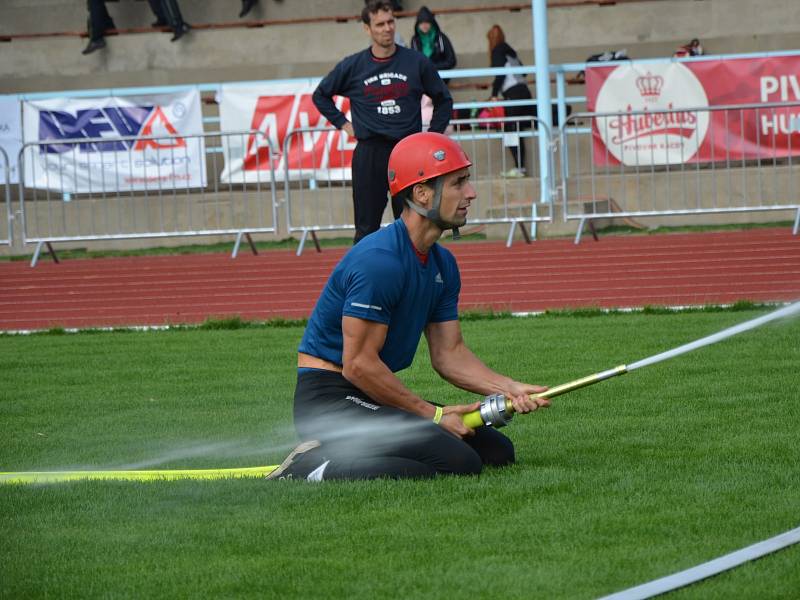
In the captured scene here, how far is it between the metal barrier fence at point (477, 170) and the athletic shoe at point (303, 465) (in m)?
11.5

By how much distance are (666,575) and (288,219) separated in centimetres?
1292

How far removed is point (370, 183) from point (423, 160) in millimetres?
6128

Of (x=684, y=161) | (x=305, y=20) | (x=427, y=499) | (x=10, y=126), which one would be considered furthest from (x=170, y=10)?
(x=427, y=499)

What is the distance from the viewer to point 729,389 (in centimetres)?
783

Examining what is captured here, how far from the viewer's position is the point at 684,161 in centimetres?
1738

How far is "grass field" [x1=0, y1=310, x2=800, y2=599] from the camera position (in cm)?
434

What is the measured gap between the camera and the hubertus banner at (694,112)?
17.1 m

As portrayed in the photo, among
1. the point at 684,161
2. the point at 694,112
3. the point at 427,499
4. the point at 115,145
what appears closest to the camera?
the point at 427,499

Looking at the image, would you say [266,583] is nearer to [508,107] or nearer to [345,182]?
[345,182]

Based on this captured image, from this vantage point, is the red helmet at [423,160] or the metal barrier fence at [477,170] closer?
the red helmet at [423,160]

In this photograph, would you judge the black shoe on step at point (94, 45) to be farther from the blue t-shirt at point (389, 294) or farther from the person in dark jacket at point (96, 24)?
the blue t-shirt at point (389, 294)

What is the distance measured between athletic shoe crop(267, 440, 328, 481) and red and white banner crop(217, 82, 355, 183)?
12.2 meters

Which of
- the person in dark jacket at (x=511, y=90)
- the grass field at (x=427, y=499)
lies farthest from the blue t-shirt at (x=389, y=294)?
the person in dark jacket at (x=511, y=90)

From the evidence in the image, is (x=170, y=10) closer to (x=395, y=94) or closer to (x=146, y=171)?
(x=146, y=171)
